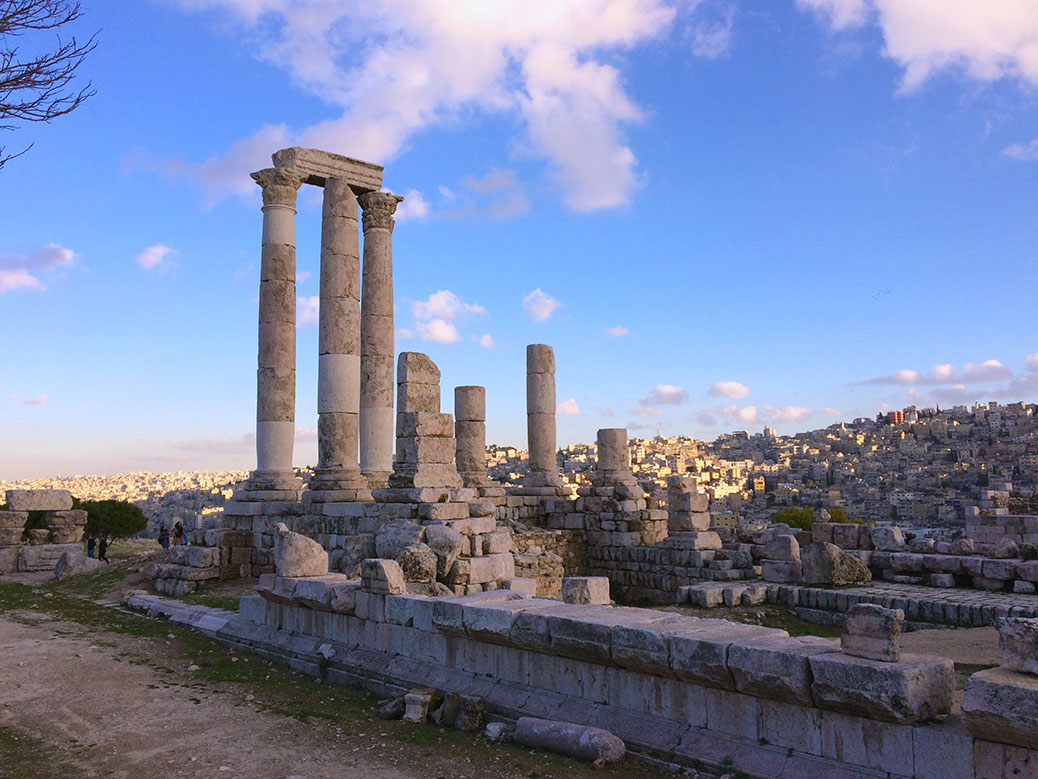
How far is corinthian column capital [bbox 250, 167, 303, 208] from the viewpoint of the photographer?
61.2ft

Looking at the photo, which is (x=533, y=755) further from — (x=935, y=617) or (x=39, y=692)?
(x=935, y=617)

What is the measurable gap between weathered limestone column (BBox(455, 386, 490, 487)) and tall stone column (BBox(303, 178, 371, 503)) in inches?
120

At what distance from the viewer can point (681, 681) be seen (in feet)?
20.2

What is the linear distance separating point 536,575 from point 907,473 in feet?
204

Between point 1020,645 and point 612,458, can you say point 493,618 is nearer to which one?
→ point 1020,645

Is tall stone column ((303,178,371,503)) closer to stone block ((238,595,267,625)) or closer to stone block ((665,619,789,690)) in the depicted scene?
stone block ((238,595,267,625))

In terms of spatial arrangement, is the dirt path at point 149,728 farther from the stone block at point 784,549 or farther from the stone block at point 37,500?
the stone block at point 37,500

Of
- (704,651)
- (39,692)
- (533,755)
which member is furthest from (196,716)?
(704,651)

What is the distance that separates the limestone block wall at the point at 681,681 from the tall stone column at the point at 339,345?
343 inches

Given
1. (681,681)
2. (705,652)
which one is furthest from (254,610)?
(705,652)

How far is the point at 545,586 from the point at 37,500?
15.3 metres

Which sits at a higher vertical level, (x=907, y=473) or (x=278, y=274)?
(x=278, y=274)

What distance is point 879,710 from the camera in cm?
502

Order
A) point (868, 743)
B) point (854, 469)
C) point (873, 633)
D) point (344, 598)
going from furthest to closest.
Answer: point (854, 469) → point (344, 598) → point (873, 633) → point (868, 743)
